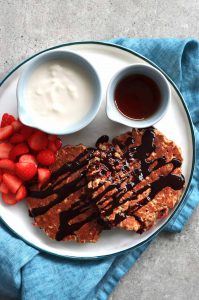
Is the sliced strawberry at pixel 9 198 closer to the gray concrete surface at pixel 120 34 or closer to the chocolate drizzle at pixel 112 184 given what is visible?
the chocolate drizzle at pixel 112 184

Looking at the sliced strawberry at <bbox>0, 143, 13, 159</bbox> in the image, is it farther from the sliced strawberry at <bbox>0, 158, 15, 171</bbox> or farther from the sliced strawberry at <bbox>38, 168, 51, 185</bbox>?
the sliced strawberry at <bbox>38, 168, 51, 185</bbox>

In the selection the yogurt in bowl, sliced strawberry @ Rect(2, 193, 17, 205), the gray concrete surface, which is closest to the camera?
the yogurt in bowl

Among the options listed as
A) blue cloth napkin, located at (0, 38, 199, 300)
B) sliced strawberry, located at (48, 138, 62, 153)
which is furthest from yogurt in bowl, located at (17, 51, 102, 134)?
blue cloth napkin, located at (0, 38, 199, 300)

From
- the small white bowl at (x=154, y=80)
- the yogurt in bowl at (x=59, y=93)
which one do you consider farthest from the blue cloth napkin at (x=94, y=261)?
the yogurt in bowl at (x=59, y=93)

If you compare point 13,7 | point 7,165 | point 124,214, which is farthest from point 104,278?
point 13,7

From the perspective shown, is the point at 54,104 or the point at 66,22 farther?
the point at 66,22

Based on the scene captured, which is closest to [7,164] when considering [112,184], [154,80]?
[112,184]

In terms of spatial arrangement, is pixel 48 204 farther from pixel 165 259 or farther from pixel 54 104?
pixel 165 259
